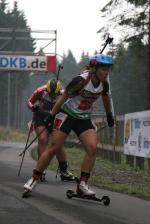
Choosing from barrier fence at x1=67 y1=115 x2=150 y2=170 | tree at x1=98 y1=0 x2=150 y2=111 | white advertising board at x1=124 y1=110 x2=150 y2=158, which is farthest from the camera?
A: tree at x1=98 y1=0 x2=150 y2=111

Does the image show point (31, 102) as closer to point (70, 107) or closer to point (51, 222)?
point (70, 107)

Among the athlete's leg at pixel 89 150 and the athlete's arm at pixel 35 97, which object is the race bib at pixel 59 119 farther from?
the athlete's arm at pixel 35 97

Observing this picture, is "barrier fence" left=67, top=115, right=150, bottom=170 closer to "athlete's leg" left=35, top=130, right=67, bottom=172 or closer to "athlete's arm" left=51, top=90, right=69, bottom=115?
"athlete's leg" left=35, top=130, right=67, bottom=172

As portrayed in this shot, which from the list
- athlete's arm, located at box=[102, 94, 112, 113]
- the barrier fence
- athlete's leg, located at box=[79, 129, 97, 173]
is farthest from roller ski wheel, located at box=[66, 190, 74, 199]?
the barrier fence

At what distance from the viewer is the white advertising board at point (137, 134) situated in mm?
13875

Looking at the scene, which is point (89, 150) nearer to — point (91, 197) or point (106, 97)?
point (91, 197)

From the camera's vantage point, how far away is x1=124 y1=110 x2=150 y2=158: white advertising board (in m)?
13.9

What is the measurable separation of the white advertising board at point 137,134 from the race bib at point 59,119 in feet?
19.5

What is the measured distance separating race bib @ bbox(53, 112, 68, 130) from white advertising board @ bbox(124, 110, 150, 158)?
5944 millimetres

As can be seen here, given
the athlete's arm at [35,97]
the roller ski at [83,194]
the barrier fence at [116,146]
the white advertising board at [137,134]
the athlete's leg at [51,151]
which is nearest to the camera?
the roller ski at [83,194]

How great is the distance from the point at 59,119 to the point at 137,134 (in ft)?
22.7

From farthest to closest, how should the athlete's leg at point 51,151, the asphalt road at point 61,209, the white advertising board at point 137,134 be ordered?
the white advertising board at point 137,134
the athlete's leg at point 51,151
the asphalt road at point 61,209

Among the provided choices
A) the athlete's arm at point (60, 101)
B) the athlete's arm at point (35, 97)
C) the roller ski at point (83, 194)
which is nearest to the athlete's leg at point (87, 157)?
the roller ski at point (83, 194)

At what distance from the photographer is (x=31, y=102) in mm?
10609
